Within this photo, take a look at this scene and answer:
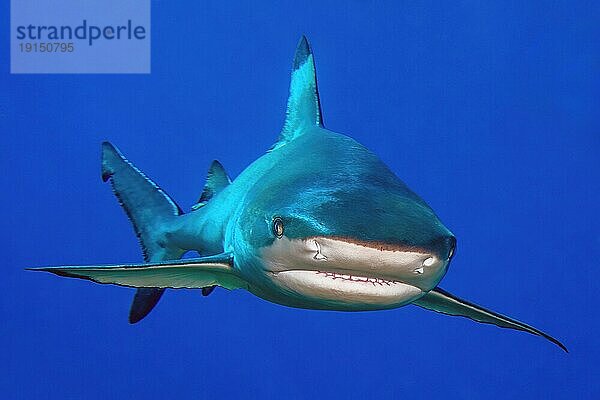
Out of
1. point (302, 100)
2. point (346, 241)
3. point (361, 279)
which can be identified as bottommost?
point (361, 279)

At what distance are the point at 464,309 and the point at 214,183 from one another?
1.77m

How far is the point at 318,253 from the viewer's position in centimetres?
223

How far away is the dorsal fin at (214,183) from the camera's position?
Result: 4.14 m

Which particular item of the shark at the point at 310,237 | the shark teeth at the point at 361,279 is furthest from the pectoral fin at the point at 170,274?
the shark teeth at the point at 361,279

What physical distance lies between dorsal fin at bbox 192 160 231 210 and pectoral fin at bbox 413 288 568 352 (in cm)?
151

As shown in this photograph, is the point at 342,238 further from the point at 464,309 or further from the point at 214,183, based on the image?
the point at 214,183

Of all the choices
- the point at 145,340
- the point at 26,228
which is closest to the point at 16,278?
the point at 26,228

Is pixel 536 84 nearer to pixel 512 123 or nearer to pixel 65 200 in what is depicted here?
pixel 512 123

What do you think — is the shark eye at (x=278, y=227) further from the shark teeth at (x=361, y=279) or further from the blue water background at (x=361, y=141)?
the blue water background at (x=361, y=141)

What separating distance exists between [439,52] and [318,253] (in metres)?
12.5

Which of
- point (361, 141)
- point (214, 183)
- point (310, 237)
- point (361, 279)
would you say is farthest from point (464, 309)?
point (361, 141)

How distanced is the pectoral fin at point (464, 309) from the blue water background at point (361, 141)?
9818 millimetres

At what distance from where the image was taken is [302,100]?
392 centimetres

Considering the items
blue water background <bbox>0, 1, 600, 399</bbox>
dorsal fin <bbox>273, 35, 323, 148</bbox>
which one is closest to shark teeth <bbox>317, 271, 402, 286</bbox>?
dorsal fin <bbox>273, 35, 323, 148</bbox>
